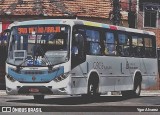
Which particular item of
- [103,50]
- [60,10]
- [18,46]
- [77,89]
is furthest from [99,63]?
[60,10]

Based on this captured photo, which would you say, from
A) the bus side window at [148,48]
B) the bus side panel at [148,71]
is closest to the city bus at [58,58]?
the bus side panel at [148,71]

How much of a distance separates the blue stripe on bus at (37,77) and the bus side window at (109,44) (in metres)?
3.21

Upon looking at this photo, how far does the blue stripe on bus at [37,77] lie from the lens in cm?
1814

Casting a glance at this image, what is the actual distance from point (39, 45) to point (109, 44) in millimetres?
3651

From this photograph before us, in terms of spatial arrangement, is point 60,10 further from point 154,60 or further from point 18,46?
point 18,46

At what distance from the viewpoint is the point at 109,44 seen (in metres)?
21.0

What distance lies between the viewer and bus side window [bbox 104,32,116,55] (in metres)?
20.8

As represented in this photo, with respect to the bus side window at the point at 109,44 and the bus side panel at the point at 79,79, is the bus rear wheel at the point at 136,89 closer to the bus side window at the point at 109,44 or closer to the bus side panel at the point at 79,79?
the bus side window at the point at 109,44

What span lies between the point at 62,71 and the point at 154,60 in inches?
351

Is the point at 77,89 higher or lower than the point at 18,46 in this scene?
lower

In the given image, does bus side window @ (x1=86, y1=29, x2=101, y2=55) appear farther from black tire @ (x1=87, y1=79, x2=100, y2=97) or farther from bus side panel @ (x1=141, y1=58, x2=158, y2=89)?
bus side panel @ (x1=141, y1=58, x2=158, y2=89)

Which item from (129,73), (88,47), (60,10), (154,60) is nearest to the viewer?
(88,47)

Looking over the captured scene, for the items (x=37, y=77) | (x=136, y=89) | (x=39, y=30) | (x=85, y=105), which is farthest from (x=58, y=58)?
A: (x=136, y=89)

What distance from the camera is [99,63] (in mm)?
20281
